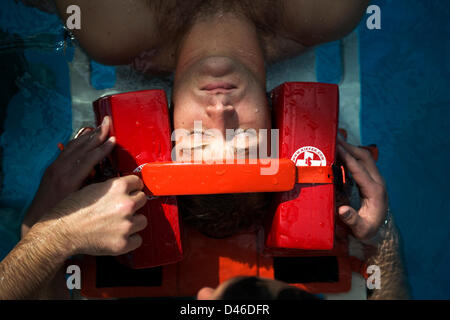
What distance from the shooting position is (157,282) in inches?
53.1

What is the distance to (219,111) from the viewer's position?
118cm

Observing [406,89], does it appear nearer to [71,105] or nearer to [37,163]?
[71,105]

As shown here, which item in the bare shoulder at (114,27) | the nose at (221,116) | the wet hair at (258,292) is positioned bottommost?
the wet hair at (258,292)

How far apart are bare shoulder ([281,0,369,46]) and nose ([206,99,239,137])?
60cm

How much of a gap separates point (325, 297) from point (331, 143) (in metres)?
0.64

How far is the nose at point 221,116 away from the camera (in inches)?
46.8

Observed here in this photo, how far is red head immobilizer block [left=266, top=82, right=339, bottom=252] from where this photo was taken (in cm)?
125

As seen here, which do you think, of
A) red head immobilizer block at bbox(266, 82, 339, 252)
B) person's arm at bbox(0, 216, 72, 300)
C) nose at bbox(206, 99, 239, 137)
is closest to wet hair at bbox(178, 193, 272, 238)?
red head immobilizer block at bbox(266, 82, 339, 252)

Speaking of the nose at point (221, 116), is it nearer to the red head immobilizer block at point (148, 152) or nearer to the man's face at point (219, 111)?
the man's face at point (219, 111)

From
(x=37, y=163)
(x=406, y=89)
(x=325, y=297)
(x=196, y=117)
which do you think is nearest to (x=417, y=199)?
(x=406, y=89)

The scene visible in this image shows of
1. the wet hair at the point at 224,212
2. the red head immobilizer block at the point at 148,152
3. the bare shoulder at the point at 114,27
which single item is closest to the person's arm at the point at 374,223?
the wet hair at the point at 224,212

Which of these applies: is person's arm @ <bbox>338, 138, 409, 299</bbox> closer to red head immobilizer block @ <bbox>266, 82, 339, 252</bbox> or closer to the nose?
red head immobilizer block @ <bbox>266, 82, 339, 252</bbox>

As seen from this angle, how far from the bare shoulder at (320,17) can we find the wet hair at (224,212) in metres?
0.79

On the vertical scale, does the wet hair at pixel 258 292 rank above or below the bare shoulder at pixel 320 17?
below
